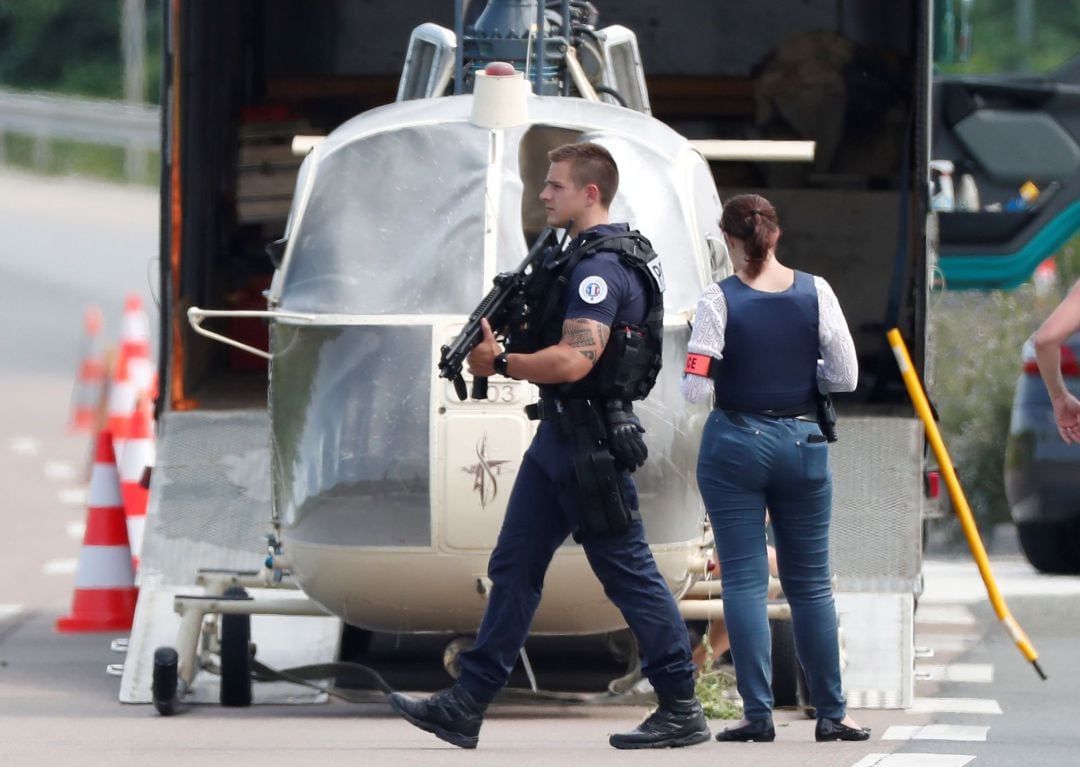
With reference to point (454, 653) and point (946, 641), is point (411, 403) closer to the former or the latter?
point (454, 653)

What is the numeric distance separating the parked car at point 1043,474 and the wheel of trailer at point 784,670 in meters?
3.63

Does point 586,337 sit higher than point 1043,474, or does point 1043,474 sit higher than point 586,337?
point 586,337

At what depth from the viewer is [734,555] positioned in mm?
7762

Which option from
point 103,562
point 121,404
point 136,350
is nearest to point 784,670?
point 103,562

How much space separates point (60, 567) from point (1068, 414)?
315 inches

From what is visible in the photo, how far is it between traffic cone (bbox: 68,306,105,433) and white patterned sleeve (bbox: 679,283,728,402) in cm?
1290

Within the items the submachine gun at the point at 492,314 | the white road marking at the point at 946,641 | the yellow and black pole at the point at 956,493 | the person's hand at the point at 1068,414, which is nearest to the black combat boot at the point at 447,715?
the submachine gun at the point at 492,314

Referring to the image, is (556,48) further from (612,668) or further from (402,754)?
(402,754)

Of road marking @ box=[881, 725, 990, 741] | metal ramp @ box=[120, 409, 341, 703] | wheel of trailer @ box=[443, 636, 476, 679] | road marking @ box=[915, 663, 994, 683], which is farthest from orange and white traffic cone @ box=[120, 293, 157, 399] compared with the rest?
road marking @ box=[881, 725, 990, 741]

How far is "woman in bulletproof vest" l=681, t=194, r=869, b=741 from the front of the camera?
7637 millimetres

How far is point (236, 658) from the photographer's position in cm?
894

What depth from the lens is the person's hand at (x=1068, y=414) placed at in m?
6.93

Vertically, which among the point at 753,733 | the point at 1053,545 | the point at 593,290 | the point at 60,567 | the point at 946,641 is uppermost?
the point at 593,290

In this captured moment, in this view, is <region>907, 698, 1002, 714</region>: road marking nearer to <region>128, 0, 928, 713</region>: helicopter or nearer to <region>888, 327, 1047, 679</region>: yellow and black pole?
Result: <region>888, 327, 1047, 679</region>: yellow and black pole
